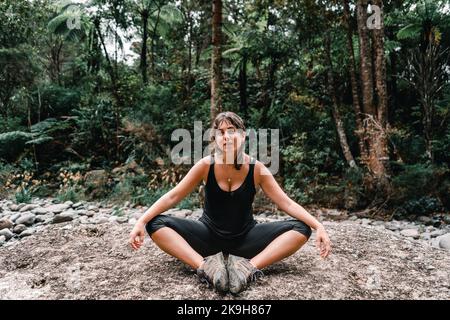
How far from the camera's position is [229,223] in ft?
8.44

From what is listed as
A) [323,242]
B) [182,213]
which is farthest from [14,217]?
[323,242]

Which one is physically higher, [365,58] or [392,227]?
[365,58]

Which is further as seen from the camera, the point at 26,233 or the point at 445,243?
the point at 26,233

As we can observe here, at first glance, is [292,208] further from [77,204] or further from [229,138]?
[77,204]

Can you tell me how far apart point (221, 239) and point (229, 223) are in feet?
0.43

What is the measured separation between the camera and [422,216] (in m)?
5.84

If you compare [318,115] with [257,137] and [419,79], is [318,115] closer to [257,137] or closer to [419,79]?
[257,137]

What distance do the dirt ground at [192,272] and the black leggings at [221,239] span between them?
20cm

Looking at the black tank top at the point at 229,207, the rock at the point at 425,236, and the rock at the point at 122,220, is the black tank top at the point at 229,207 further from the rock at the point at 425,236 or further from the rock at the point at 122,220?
the rock at the point at 425,236

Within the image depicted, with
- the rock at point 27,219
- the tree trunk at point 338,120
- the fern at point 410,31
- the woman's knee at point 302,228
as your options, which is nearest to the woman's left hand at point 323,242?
the woman's knee at point 302,228

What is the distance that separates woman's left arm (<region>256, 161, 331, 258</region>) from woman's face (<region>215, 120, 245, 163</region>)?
0.22 metres

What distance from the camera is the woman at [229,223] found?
7.83 feet

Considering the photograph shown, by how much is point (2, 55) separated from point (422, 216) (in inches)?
390

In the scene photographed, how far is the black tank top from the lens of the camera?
2531 millimetres
